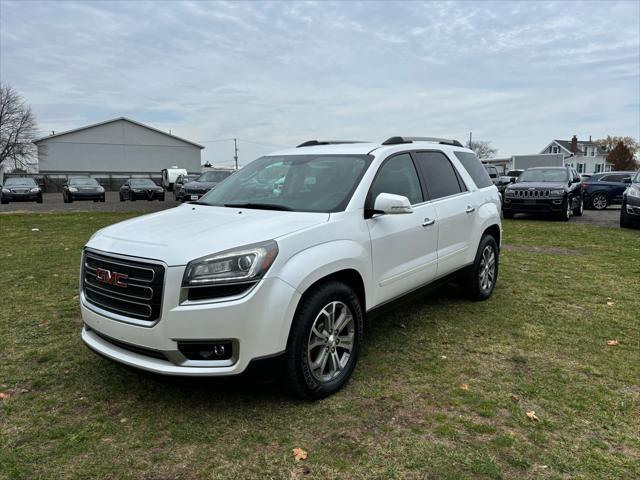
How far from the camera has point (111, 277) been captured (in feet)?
10.5

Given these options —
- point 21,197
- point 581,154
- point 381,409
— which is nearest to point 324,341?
point 381,409

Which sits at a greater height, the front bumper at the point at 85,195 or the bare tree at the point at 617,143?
the bare tree at the point at 617,143

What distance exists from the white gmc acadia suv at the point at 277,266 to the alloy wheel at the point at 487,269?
1.08 metres

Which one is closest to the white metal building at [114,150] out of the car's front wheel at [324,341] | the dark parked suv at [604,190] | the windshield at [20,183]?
the windshield at [20,183]

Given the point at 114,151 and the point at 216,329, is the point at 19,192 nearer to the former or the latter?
the point at 216,329

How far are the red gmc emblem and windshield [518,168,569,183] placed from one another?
14.6m

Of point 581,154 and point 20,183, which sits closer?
point 20,183

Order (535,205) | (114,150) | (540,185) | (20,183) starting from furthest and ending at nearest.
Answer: (114,150) → (20,183) → (540,185) → (535,205)

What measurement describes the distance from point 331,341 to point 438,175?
235 cm

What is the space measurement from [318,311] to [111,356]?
1.35 metres

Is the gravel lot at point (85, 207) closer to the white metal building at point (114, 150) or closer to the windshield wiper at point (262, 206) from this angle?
the windshield wiper at point (262, 206)

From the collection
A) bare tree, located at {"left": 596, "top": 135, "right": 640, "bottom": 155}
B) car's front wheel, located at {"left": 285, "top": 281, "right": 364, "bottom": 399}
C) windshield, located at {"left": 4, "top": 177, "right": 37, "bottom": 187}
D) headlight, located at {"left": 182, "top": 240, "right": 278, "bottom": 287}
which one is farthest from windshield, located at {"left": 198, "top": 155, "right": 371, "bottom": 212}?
bare tree, located at {"left": 596, "top": 135, "right": 640, "bottom": 155}

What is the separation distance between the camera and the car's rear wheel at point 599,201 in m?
19.9

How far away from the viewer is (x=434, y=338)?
4.59m
